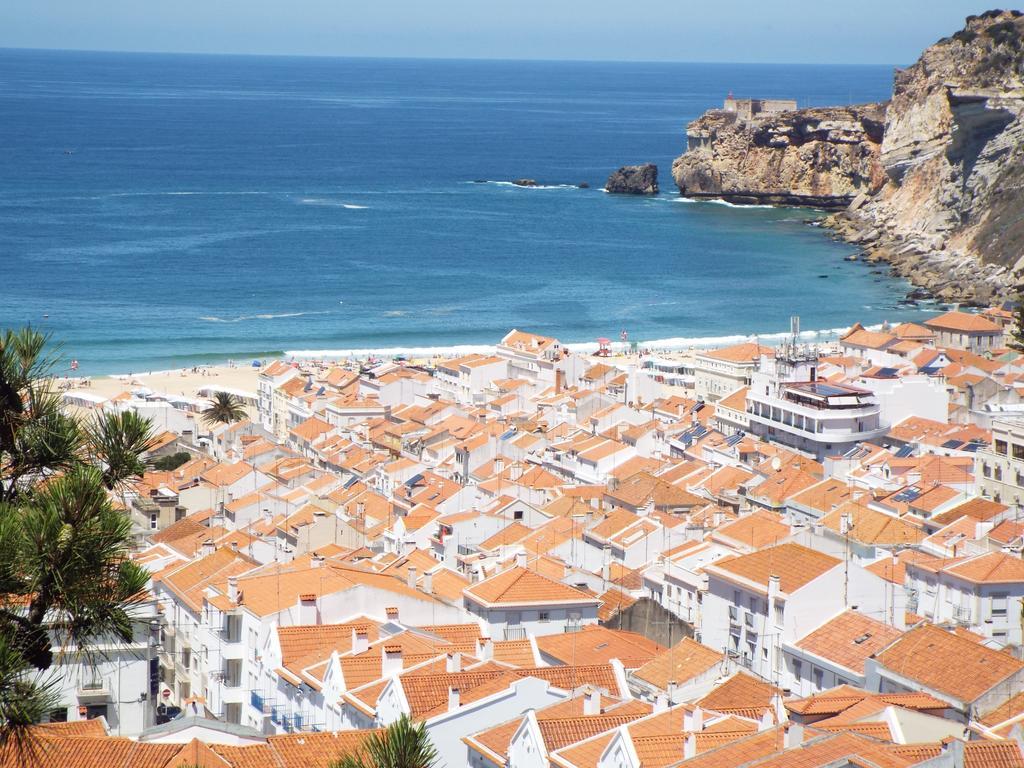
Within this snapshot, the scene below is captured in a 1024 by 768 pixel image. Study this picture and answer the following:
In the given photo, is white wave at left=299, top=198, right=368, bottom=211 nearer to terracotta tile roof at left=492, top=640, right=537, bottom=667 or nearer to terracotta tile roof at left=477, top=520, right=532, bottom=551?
terracotta tile roof at left=477, top=520, right=532, bottom=551

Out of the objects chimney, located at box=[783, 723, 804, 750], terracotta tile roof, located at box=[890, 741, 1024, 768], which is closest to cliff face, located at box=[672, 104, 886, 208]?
chimney, located at box=[783, 723, 804, 750]

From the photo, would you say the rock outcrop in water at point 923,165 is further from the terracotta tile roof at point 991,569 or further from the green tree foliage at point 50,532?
the green tree foliage at point 50,532

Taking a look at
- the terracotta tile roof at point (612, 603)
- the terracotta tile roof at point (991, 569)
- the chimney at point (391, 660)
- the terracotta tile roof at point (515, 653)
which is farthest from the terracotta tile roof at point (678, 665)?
the terracotta tile roof at point (991, 569)

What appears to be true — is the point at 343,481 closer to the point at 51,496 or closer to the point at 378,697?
the point at 378,697

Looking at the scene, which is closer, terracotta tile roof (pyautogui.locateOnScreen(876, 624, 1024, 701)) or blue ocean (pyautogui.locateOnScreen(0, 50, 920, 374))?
terracotta tile roof (pyautogui.locateOnScreen(876, 624, 1024, 701))

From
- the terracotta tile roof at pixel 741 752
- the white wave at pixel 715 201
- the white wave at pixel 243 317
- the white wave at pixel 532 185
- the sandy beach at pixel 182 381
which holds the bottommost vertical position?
the white wave at pixel 715 201

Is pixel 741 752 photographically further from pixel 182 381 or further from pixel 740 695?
pixel 182 381
